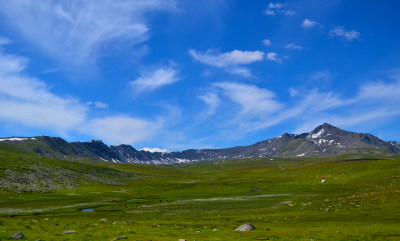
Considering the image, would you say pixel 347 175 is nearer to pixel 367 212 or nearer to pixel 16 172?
Result: pixel 367 212

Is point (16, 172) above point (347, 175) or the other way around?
above

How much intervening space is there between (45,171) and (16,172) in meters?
17.2

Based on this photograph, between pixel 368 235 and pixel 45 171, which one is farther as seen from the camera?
pixel 45 171

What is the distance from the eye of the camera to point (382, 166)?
119562mm

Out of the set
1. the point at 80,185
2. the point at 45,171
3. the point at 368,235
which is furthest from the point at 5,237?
the point at 45,171

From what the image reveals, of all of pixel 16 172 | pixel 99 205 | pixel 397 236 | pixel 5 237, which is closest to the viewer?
pixel 5 237

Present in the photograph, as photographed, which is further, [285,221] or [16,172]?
[16,172]

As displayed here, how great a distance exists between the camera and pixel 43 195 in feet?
276

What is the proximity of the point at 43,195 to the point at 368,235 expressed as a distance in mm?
86201

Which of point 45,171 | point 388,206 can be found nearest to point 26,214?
point 388,206

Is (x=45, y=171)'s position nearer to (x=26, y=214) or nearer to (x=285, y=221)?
(x=26, y=214)

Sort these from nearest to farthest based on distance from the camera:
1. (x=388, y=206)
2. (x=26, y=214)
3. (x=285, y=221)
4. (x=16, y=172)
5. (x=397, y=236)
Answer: (x=397, y=236)
(x=285, y=221)
(x=388, y=206)
(x=26, y=214)
(x=16, y=172)

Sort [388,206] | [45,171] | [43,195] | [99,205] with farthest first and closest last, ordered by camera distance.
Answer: [45,171] < [43,195] < [99,205] < [388,206]

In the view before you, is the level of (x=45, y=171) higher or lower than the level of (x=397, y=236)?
higher
